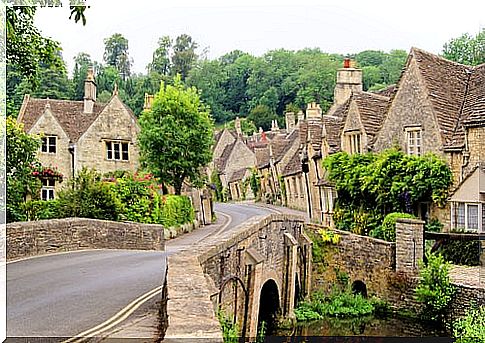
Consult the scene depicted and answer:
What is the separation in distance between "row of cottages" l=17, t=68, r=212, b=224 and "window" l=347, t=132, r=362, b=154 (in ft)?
36.3

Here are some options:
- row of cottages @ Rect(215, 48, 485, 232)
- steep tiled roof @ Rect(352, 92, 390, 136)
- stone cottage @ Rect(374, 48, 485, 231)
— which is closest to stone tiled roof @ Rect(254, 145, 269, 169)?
row of cottages @ Rect(215, 48, 485, 232)

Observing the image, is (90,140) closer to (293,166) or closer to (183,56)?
(293,166)

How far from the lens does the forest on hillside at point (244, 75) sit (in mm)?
76363

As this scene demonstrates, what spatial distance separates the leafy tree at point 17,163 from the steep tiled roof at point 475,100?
14541 millimetres

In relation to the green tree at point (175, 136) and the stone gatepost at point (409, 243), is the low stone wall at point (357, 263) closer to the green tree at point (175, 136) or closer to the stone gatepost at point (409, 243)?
the stone gatepost at point (409, 243)

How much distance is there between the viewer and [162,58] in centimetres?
9812

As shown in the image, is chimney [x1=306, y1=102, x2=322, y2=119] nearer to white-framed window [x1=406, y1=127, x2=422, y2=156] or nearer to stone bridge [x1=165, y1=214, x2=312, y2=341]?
white-framed window [x1=406, y1=127, x2=422, y2=156]

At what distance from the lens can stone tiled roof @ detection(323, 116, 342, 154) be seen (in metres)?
32.2

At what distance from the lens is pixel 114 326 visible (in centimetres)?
915

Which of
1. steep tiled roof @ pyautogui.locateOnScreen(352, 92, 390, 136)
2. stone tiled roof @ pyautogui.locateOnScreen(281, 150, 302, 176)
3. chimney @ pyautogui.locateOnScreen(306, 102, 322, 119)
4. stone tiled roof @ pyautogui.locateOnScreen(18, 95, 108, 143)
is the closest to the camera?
steep tiled roof @ pyautogui.locateOnScreen(352, 92, 390, 136)

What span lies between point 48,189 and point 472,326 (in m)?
24.9

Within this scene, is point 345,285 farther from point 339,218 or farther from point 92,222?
point 92,222

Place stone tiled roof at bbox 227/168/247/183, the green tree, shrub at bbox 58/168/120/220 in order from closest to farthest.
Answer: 1. shrub at bbox 58/168/120/220
2. the green tree
3. stone tiled roof at bbox 227/168/247/183

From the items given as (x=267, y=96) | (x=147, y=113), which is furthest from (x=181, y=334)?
(x=267, y=96)
